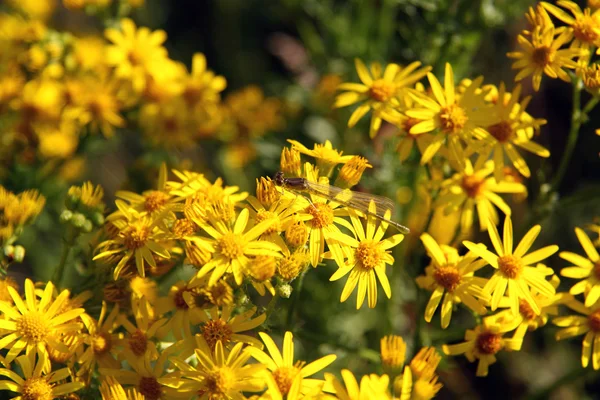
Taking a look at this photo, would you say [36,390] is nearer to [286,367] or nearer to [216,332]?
[216,332]

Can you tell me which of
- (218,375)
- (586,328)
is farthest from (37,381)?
(586,328)

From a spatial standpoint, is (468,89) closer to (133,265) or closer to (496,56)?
(133,265)

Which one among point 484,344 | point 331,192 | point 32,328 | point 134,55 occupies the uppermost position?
point 134,55

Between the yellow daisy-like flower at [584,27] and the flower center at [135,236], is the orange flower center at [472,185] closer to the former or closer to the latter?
the yellow daisy-like flower at [584,27]

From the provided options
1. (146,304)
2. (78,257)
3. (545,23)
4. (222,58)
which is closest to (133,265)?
(146,304)

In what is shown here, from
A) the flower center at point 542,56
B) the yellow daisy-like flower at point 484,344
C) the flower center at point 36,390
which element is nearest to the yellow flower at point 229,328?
the flower center at point 36,390

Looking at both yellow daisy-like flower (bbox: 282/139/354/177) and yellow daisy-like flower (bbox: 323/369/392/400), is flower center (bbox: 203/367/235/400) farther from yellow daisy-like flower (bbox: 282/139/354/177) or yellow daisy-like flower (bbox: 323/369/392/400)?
yellow daisy-like flower (bbox: 282/139/354/177)

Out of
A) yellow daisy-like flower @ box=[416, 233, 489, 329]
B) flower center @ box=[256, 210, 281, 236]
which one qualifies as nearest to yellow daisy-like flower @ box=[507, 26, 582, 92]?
yellow daisy-like flower @ box=[416, 233, 489, 329]

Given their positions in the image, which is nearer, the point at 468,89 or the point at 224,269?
the point at 224,269
